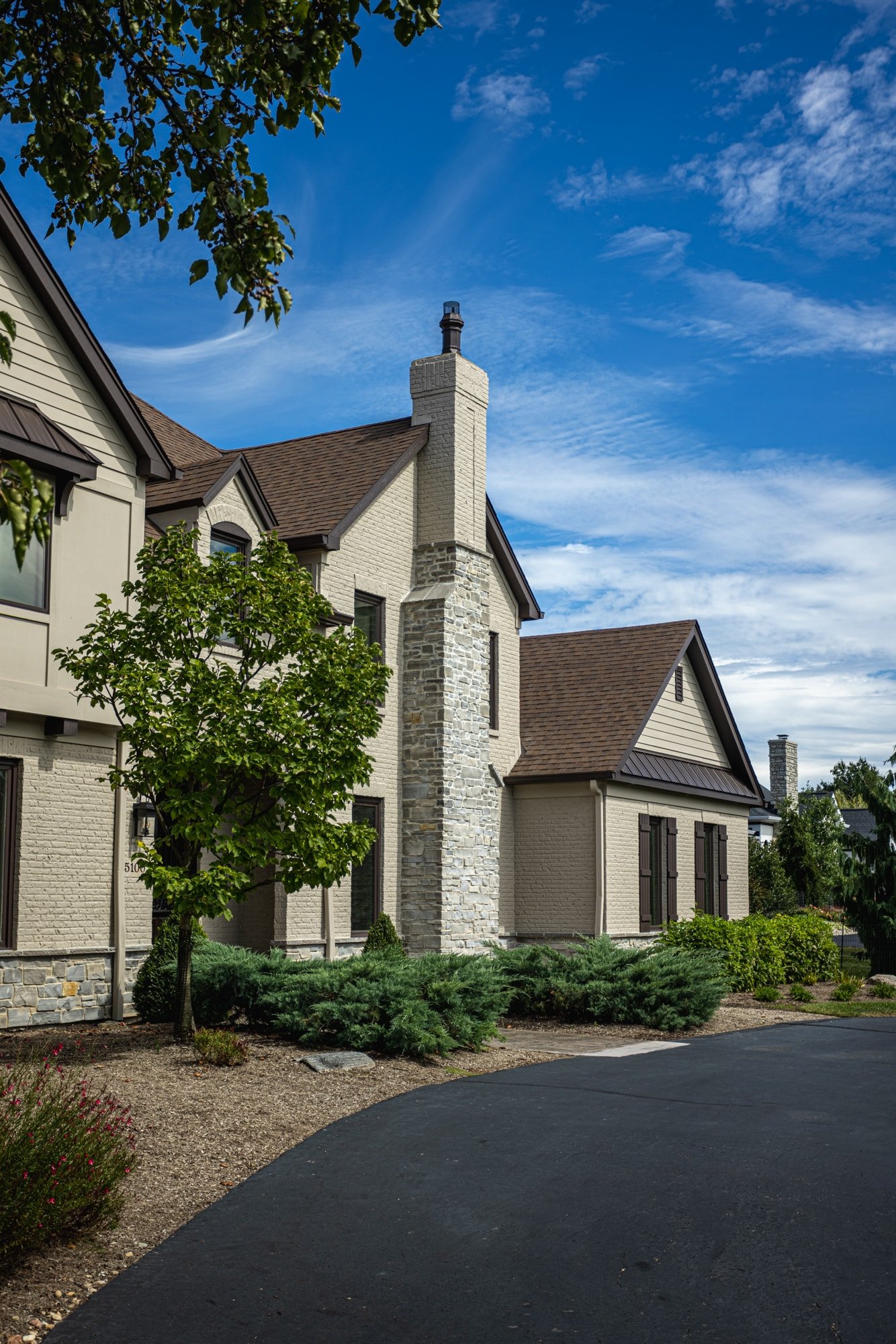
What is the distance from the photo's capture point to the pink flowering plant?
6.46m

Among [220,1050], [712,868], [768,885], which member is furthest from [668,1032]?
[768,885]

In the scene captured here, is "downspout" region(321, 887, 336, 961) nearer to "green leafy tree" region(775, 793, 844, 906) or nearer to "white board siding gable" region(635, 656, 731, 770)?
"white board siding gable" region(635, 656, 731, 770)

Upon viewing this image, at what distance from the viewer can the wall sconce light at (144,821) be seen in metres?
16.5

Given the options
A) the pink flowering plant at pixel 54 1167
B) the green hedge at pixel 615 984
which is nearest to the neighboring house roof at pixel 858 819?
the green hedge at pixel 615 984

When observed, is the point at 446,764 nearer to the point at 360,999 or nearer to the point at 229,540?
the point at 229,540

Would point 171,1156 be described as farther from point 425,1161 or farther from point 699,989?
point 699,989

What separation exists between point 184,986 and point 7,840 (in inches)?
112

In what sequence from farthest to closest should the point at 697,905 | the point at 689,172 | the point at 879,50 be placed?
the point at 697,905, the point at 689,172, the point at 879,50

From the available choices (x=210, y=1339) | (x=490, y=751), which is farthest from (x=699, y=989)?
(x=210, y=1339)

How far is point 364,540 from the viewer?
21.5 m

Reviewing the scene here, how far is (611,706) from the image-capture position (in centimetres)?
2620

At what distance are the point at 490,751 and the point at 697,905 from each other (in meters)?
6.86

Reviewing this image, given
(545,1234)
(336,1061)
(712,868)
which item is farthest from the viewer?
(712,868)

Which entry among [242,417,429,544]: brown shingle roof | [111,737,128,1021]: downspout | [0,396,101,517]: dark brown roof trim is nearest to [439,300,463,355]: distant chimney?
[242,417,429,544]: brown shingle roof
